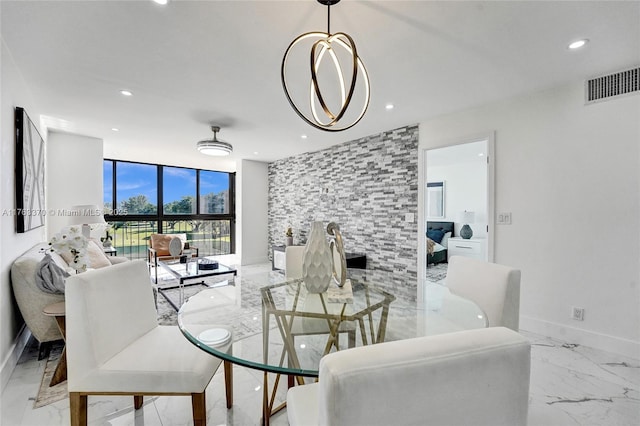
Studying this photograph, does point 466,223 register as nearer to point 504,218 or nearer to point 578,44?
point 504,218

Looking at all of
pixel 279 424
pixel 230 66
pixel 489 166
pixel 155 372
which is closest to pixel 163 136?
pixel 230 66

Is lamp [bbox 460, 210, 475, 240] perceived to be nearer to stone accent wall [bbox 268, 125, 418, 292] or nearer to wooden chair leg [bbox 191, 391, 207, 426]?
stone accent wall [bbox 268, 125, 418, 292]

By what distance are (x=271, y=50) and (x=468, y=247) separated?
5539mm

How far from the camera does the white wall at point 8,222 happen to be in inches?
76.2

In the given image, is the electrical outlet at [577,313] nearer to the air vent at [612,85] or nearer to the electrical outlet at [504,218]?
the electrical outlet at [504,218]

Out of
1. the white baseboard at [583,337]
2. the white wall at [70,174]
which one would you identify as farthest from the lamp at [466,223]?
the white wall at [70,174]

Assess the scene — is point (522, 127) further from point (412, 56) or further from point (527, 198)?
point (412, 56)

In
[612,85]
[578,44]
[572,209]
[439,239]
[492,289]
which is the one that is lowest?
[439,239]

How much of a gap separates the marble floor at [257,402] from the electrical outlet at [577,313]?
0.37 meters

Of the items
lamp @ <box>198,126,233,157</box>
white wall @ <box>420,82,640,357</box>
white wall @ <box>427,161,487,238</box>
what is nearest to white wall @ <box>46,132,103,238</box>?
lamp @ <box>198,126,233,157</box>

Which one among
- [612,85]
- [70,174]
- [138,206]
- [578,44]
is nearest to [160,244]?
[138,206]

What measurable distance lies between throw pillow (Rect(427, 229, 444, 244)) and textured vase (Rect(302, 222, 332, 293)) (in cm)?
554

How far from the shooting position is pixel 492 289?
1.56m

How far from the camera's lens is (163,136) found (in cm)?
417
